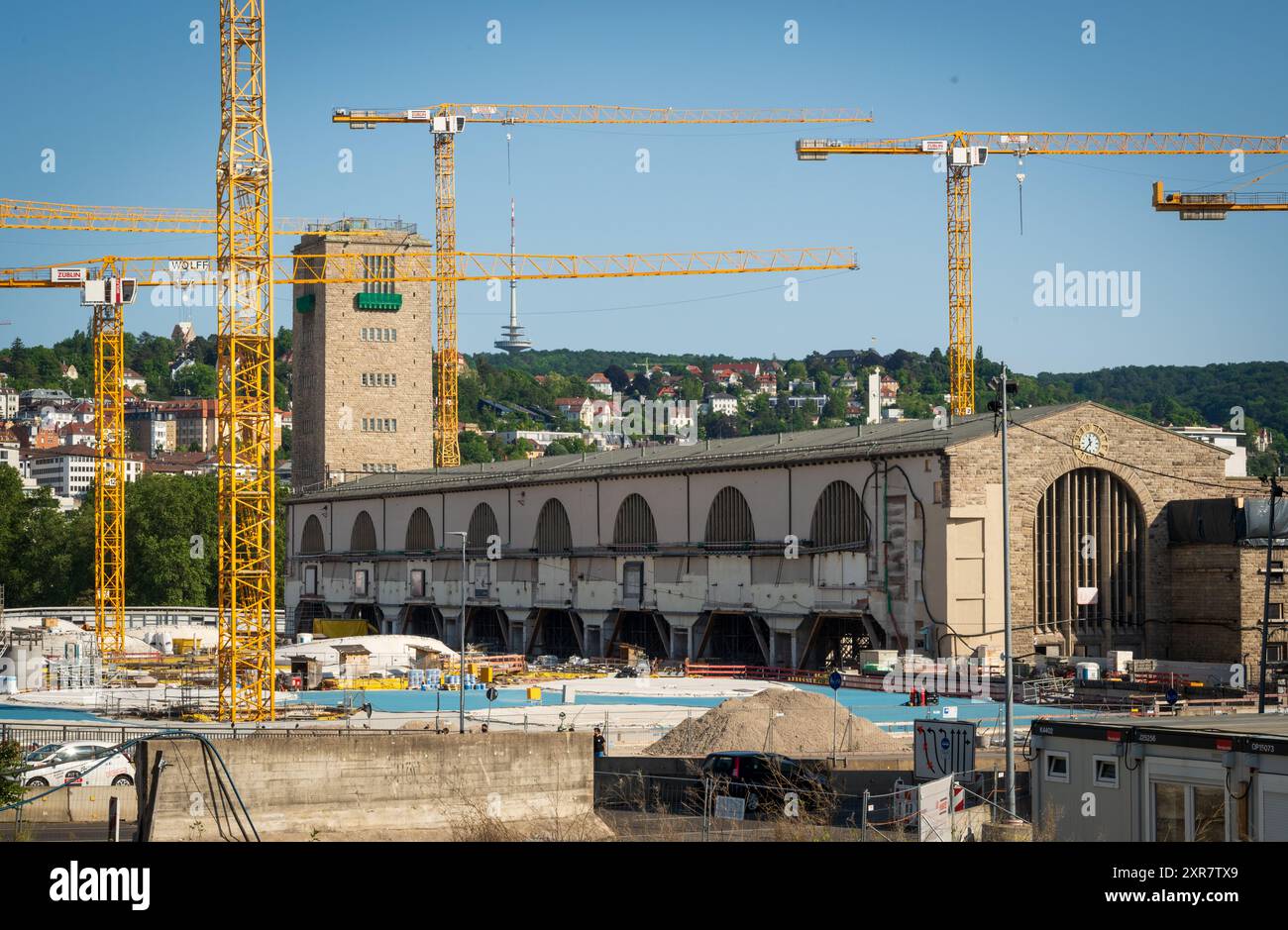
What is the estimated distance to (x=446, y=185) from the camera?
480ft

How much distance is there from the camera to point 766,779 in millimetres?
36594

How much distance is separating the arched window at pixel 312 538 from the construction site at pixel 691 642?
54 cm

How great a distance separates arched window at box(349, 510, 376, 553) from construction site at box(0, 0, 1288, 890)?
0.21m

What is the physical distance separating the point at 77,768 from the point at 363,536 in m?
73.6

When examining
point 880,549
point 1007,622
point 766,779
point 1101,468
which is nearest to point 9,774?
point 766,779

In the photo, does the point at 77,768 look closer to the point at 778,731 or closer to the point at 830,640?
the point at 778,731

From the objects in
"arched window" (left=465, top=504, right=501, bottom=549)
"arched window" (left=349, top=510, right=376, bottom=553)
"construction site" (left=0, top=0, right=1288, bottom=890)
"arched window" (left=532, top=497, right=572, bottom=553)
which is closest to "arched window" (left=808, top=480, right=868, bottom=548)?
"construction site" (left=0, top=0, right=1288, bottom=890)

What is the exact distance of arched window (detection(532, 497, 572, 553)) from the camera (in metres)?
88.5

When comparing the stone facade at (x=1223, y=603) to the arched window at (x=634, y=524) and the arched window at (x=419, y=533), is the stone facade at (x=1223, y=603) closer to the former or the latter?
the arched window at (x=634, y=524)

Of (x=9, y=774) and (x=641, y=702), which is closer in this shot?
(x=9, y=774)

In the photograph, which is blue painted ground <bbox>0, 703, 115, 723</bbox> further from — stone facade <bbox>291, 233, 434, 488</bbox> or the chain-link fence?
stone facade <bbox>291, 233, 434, 488</bbox>
